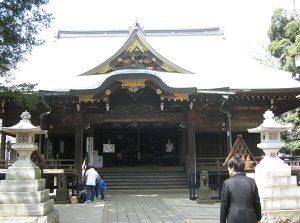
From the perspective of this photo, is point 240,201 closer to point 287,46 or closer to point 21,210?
point 21,210

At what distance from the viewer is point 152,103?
1491 centimetres

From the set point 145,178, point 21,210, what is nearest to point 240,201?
point 21,210

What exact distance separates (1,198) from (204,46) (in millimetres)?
18799

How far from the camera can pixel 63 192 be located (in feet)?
39.4

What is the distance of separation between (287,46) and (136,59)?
14058 mm

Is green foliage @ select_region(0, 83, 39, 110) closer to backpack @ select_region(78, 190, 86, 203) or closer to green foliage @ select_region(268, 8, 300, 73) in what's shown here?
backpack @ select_region(78, 190, 86, 203)

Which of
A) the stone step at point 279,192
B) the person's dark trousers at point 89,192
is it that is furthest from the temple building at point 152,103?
the stone step at point 279,192

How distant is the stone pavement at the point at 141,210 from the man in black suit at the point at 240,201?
13.7ft

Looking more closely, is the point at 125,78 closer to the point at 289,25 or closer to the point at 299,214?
the point at 299,214

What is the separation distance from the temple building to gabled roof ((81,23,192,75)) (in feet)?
0.15

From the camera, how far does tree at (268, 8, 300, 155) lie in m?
23.5

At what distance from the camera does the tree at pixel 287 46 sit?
23.5 metres

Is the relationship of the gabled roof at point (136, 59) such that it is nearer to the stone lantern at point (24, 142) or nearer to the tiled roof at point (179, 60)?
the tiled roof at point (179, 60)

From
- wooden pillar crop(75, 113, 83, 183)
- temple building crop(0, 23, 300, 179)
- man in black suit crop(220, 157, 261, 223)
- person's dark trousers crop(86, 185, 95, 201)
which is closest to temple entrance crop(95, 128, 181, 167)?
temple building crop(0, 23, 300, 179)
